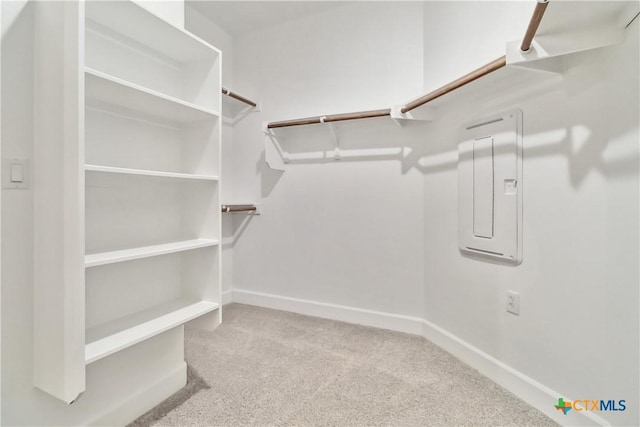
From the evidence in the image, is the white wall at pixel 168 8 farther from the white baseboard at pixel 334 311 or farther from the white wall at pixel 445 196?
the white baseboard at pixel 334 311

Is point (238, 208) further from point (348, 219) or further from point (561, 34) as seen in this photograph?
point (561, 34)

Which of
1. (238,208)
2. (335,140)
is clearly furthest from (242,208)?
(335,140)

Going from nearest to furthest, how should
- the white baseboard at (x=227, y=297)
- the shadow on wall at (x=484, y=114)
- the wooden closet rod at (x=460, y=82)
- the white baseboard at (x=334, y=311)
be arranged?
the shadow on wall at (x=484, y=114) → the wooden closet rod at (x=460, y=82) → the white baseboard at (x=334, y=311) → the white baseboard at (x=227, y=297)

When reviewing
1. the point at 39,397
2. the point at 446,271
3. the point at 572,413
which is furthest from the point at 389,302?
the point at 39,397

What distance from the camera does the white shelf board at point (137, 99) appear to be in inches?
41.3

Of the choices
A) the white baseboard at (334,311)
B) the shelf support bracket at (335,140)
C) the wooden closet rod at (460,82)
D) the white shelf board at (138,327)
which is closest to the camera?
the white shelf board at (138,327)

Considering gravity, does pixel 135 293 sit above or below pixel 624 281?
below

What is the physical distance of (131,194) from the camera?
136 cm

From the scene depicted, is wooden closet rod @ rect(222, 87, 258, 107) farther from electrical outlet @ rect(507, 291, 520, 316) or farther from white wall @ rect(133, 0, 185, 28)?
electrical outlet @ rect(507, 291, 520, 316)

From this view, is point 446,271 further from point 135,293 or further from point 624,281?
point 135,293

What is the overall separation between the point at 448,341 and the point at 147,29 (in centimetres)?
231

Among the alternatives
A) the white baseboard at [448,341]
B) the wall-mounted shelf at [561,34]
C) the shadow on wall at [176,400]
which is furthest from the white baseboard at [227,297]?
the wall-mounted shelf at [561,34]

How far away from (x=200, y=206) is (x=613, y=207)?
1751 mm

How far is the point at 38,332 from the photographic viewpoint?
104 centimetres
